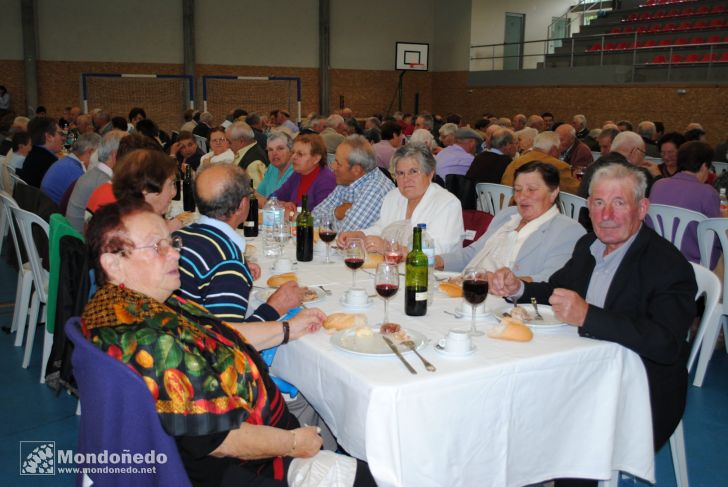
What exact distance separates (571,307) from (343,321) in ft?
2.25

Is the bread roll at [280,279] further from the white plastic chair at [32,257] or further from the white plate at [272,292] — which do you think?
the white plastic chair at [32,257]

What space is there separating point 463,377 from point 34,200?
303 centimetres

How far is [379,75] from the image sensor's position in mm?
17609

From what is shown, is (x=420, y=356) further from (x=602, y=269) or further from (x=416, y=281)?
(x=602, y=269)

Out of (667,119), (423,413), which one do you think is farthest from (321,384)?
(667,119)

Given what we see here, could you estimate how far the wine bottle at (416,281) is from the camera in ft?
7.20

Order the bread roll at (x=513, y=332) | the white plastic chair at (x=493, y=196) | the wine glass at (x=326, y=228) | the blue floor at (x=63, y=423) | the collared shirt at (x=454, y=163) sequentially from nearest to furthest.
Answer: the bread roll at (x=513, y=332)
the blue floor at (x=63, y=423)
the wine glass at (x=326, y=228)
the white plastic chair at (x=493, y=196)
the collared shirt at (x=454, y=163)

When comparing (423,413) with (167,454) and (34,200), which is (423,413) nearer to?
(167,454)

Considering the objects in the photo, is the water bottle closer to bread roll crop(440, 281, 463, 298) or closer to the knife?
bread roll crop(440, 281, 463, 298)

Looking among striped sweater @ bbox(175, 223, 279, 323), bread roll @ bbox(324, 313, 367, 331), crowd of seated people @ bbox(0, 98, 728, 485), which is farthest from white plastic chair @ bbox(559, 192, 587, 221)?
striped sweater @ bbox(175, 223, 279, 323)

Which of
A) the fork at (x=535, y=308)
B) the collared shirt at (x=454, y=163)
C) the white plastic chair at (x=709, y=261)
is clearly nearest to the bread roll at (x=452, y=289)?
the fork at (x=535, y=308)

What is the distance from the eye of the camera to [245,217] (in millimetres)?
2424

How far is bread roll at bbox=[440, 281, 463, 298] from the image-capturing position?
7.96 feet

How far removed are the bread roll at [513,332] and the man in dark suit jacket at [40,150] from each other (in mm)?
5146
